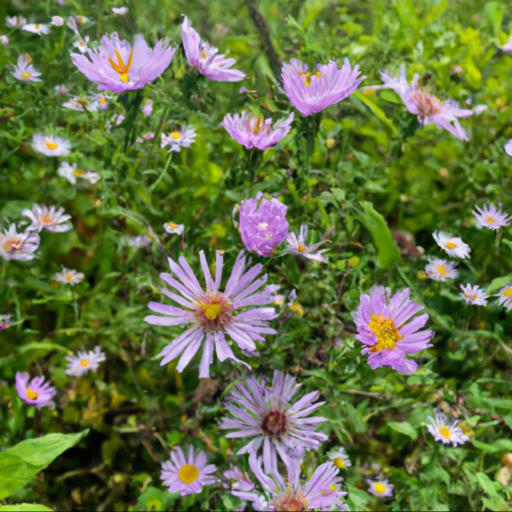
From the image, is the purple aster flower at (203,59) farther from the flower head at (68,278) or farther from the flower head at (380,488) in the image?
the flower head at (380,488)

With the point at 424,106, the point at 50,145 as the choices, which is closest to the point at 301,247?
the point at 424,106

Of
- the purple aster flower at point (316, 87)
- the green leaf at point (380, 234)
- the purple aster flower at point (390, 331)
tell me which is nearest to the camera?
the purple aster flower at point (390, 331)

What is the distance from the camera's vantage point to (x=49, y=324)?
5.16 feet

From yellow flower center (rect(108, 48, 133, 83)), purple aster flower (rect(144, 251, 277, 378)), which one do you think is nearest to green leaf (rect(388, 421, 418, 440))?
purple aster flower (rect(144, 251, 277, 378))

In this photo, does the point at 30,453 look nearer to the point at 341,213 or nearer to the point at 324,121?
the point at 341,213

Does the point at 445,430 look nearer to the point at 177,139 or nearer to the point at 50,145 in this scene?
the point at 177,139

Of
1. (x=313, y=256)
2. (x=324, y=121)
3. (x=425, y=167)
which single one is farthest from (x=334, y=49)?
(x=313, y=256)

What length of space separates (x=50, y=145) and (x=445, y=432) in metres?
1.08

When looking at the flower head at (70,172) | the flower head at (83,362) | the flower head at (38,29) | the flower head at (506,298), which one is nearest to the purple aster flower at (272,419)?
the flower head at (506,298)

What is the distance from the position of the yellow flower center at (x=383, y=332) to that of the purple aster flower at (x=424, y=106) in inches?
20.9

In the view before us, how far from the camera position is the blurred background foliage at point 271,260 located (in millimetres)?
1127

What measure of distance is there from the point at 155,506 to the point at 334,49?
3.82 feet

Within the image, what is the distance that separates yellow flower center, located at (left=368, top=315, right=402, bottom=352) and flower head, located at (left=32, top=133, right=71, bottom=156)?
868 millimetres

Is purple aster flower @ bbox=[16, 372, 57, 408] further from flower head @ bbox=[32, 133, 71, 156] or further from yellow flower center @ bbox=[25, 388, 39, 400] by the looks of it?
flower head @ bbox=[32, 133, 71, 156]
